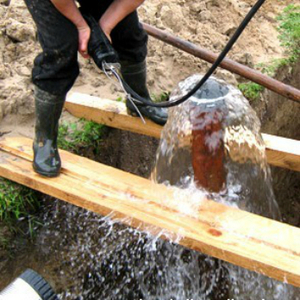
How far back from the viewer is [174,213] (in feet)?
6.51

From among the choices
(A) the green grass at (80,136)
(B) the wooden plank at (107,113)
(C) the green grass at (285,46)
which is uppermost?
(C) the green grass at (285,46)

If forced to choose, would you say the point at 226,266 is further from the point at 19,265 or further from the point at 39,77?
the point at 39,77

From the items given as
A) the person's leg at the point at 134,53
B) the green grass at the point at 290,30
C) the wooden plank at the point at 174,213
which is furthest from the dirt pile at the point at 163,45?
the wooden plank at the point at 174,213

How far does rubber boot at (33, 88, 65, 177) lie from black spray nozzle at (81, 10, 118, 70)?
0.39 m

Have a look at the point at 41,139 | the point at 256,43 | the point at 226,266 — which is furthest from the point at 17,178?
the point at 256,43

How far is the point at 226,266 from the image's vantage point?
283 cm

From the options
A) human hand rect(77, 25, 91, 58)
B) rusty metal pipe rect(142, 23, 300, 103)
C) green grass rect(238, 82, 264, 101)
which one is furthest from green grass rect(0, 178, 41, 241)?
green grass rect(238, 82, 264, 101)

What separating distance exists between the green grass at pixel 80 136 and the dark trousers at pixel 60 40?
550mm

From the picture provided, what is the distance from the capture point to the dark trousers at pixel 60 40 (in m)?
2.00

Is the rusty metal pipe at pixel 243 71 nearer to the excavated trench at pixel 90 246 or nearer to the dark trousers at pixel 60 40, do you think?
the dark trousers at pixel 60 40

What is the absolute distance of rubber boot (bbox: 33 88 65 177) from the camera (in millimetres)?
2225

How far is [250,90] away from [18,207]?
6.34 feet

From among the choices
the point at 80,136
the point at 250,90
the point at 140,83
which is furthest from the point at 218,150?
the point at 250,90

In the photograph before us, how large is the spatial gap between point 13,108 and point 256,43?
2284 millimetres
